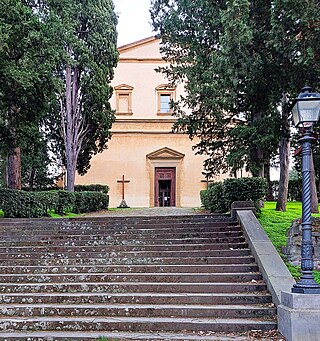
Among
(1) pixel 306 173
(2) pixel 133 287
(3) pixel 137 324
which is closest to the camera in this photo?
(1) pixel 306 173

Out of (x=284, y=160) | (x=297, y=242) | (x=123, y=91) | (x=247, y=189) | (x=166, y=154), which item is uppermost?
(x=123, y=91)

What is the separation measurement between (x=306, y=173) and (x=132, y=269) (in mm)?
3792

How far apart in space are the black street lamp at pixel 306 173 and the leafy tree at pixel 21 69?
24.6 ft

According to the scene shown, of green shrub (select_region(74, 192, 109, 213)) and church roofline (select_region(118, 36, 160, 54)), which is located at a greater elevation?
church roofline (select_region(118, 36, 160, 54))

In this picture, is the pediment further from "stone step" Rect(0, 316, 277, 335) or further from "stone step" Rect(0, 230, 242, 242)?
"stone step" Rect(0, 316, 277, 335)

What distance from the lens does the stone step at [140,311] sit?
602 centimetres

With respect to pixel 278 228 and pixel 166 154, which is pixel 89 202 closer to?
pixel 278 228

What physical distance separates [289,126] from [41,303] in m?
8.44

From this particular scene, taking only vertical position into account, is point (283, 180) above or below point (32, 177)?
below

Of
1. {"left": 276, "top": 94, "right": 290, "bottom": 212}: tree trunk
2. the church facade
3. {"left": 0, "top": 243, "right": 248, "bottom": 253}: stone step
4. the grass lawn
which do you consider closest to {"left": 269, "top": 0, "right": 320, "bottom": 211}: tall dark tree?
{"left": 276, "top": 94, "right": 290, "bottom": 212}: tree trunk

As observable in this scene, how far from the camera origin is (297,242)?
757 cm

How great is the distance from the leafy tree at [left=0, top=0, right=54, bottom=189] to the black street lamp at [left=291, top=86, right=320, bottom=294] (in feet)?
24.6

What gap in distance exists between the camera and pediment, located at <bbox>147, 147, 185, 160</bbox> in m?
25.8

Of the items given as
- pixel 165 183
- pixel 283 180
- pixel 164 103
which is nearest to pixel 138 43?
pixel 164 103
